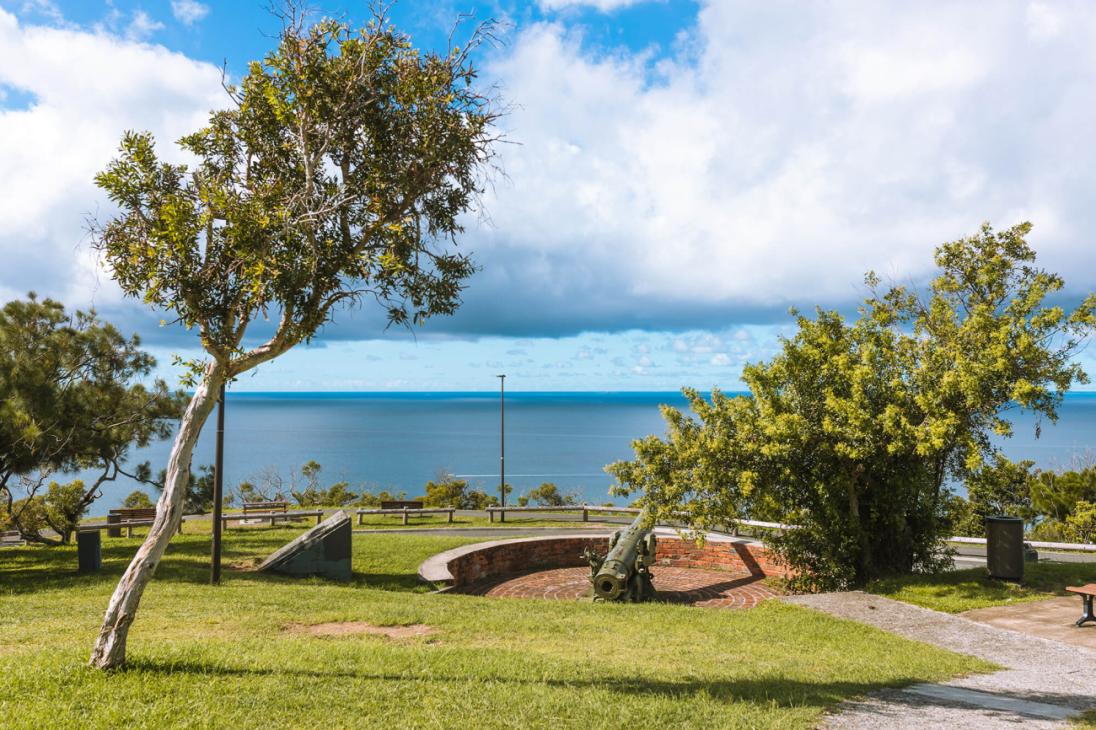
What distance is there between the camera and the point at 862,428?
1170 centimetres

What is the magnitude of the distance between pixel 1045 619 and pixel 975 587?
183 cm

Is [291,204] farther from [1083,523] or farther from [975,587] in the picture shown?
[1083,523]

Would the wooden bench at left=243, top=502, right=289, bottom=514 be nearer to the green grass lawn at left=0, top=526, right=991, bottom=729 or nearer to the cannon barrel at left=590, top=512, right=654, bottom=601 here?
the green grass lawn at left=0, top=526, right=991, bottom=729

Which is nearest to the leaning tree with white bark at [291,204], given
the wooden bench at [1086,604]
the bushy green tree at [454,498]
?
the wooden bench at [1086,604]

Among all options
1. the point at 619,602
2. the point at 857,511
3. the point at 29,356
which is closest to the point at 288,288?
the point at 619,602

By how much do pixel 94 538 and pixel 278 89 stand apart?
1057cm

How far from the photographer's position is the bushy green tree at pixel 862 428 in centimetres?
1179

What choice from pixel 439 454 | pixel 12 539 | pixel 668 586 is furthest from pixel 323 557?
pixel 439 454

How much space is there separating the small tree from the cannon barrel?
1061cm

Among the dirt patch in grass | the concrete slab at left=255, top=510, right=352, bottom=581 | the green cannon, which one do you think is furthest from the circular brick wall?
the dirt patch in grass

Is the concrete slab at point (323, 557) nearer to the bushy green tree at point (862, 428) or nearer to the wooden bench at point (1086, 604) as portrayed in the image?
the bushy green tree at point (862, 428)

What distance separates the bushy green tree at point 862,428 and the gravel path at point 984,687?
8.68 feet

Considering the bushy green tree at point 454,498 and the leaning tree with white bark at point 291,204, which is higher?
the leaning tree with white bark at point 291,204

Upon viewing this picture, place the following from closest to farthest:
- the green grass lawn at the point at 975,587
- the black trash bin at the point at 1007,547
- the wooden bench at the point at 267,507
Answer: the green grass lawn at the point at 975,587 → the black trash bin at the point at 1007,547 → the wooden bench at the point at 267,507
